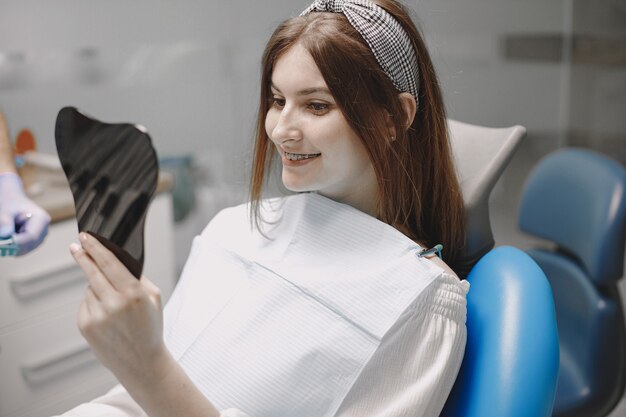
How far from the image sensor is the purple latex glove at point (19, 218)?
1.21 meters

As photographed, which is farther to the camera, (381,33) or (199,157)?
(199,157)

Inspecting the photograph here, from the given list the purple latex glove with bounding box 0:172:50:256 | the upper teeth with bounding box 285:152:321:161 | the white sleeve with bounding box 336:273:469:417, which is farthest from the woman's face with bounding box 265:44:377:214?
the purple latex glove with bounding box 0:172:50:256

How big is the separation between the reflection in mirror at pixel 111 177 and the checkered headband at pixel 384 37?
40 centimetres

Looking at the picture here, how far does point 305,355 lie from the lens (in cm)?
94

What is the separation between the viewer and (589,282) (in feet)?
5.25

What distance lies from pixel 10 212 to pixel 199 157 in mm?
1090

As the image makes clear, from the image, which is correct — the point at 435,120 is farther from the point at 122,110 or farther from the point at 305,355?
the point at 122,110

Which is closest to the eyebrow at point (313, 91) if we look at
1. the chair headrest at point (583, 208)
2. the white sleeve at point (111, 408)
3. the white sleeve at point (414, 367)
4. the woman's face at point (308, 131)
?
the woman's face at point (308, 131)

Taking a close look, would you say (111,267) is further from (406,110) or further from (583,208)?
(583,208)

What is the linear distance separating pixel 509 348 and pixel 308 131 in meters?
0.39

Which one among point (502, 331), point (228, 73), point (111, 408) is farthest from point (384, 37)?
point (228, 73)

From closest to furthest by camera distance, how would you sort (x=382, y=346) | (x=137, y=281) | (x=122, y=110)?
(x=137, y=281) → (x=382, y=346) → (x=122, y=110)

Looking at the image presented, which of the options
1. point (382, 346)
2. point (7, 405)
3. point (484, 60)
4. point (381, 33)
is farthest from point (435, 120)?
point (484, 60)

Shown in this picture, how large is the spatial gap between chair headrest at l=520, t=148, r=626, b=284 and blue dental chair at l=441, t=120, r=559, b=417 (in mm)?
449
